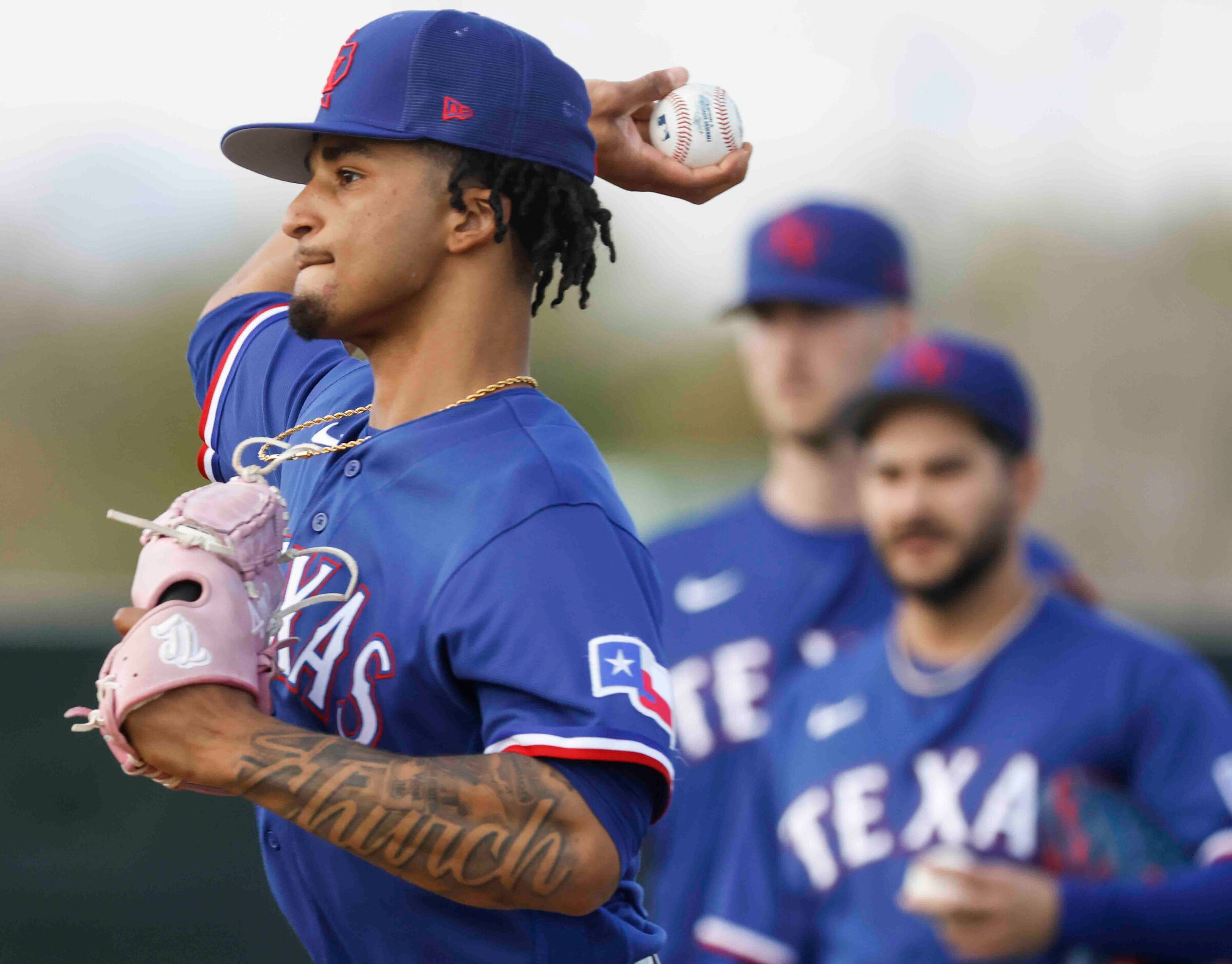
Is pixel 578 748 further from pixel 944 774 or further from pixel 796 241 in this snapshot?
pixel 796 241

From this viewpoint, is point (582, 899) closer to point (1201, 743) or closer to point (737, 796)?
point (1201, 743)

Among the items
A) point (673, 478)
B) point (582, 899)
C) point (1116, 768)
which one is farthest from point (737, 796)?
point (673, 478)

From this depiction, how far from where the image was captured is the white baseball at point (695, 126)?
2703 millimetres

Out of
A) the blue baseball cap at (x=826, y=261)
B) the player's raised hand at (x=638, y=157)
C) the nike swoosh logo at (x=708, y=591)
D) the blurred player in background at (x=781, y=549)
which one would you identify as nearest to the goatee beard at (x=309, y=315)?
the player's raised hand at (x=638, y=157)

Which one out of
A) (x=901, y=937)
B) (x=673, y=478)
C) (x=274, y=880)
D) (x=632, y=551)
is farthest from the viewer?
(x=673, y=478)

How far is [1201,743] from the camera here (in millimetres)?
4152

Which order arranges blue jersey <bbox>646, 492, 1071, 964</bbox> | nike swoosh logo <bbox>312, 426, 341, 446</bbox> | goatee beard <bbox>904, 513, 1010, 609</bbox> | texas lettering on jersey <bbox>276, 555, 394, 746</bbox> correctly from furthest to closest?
1. blue jersey <bbox>646, 492, 1071, 964</bbox>
2. goatee beard <bbox>904, 513, 1010, 609</bbox>
3. nike swoosh logo <bbox>312, 426, 341, 446</bbox>
4. texas lettering on jersey <bbox>276, 555, 394, 746</bbox>

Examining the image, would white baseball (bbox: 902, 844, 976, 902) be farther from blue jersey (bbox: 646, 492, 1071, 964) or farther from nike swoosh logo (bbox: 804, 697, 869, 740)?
blue jersey (bbox: 646, 492, 1071, 964)

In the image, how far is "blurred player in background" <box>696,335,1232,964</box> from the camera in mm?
4004

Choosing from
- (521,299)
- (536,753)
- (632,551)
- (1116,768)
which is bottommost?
(1116,768)

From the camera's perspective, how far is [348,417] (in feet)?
8.71

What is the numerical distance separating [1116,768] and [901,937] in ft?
2.23

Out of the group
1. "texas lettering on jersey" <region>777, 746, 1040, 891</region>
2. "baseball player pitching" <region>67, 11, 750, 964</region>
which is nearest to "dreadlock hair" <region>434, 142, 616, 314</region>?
"baseball player pitching" <region>67, 11, 750, 964</region>

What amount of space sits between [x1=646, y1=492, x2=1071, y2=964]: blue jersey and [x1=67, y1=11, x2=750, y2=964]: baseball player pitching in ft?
8.17
